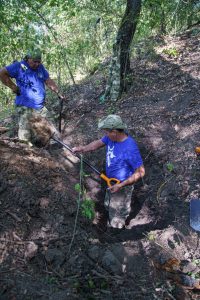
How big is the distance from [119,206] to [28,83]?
8.74 ft

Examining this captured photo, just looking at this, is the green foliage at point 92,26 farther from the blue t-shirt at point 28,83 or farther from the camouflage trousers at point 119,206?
the camouflage trousers at point 119,206

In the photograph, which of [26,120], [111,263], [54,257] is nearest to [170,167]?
[111,263]

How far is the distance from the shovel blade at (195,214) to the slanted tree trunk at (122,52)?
4159 millimetres

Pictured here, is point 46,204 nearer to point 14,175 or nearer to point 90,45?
point 14,175

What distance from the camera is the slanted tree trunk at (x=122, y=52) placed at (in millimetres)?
7742

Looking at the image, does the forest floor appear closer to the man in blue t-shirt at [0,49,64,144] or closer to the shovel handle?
the shovel handle

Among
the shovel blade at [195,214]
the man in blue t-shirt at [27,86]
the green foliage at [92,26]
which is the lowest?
the shovel blade at [195,214]

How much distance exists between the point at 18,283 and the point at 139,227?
240 cm

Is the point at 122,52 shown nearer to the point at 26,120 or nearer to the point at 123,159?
the point at 26,120

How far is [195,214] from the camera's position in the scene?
482cm

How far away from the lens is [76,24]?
13383 mm

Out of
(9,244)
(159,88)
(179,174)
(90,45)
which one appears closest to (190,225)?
(179,174)

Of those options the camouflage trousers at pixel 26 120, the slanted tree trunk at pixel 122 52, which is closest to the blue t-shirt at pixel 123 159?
the camouflage trousers at pixel 26 120

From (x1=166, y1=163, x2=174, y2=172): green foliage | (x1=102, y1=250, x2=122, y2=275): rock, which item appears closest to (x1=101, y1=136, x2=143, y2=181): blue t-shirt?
A: (x1=166, y1=163, x2=174, y2=172): green foliage
